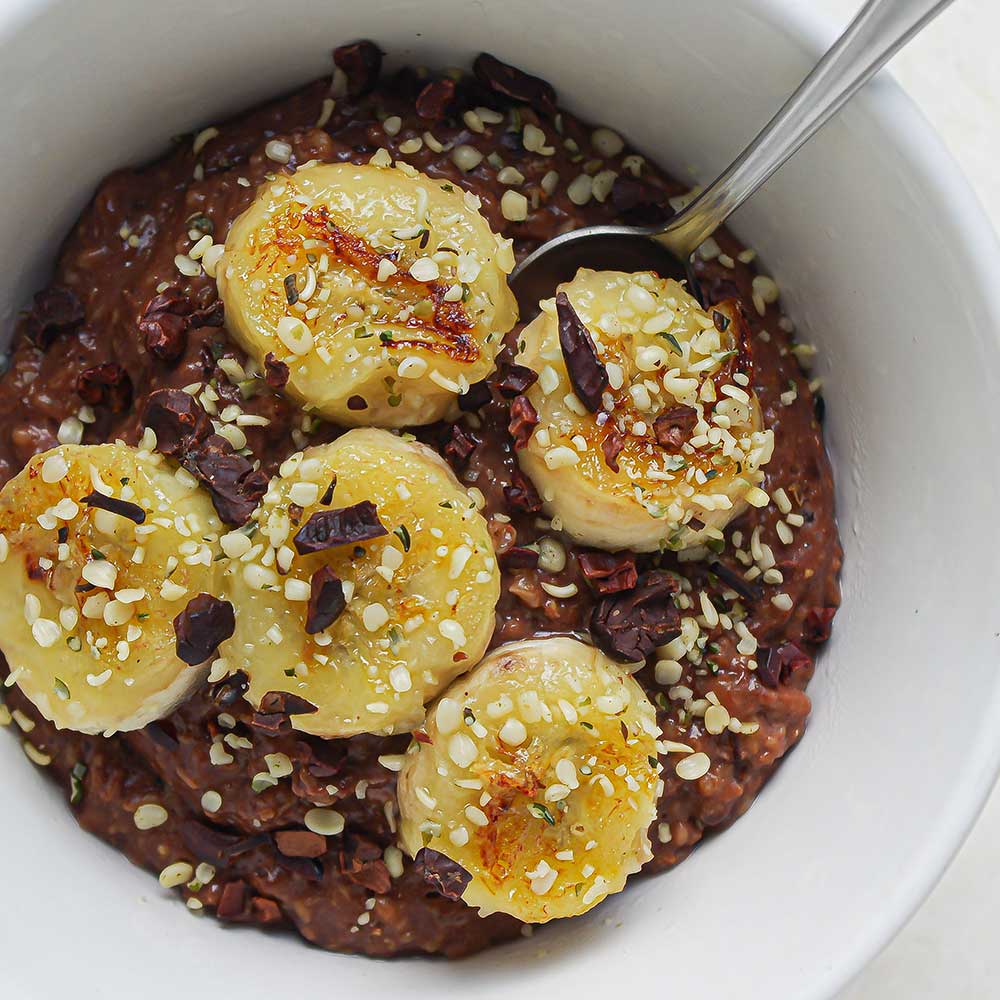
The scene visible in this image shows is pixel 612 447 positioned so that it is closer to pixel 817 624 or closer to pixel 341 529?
pixel 341 529

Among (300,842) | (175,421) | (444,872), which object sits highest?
(175,421)

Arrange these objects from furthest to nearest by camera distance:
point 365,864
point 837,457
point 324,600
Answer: point 837,457 < point 365,864 < point 324,600

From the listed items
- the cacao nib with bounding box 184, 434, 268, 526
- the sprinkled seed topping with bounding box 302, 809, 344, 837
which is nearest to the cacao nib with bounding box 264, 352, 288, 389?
the cacao nib with bounding box 184, 434, 268, 526

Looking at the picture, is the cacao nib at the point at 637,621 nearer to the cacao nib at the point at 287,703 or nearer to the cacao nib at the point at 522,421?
the cacao nib at the point at 522,421

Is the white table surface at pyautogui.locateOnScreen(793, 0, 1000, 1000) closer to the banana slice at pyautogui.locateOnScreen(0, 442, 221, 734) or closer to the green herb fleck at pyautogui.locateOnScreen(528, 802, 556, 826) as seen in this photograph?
the green herb fleck at pyautogui.locateOnScreen(528, 802, 556, 826)

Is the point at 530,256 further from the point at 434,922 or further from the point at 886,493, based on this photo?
the point at 434,922

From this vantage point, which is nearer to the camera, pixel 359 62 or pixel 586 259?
pixel 359 62

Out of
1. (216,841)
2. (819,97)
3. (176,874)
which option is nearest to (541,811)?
(216,841)
